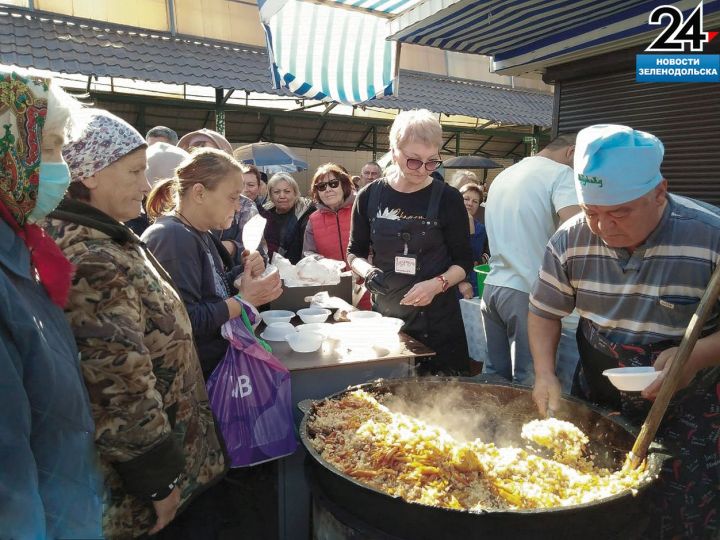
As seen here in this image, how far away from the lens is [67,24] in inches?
321

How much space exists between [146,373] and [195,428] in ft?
1.50

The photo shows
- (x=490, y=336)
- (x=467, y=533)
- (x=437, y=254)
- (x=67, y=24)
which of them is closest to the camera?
(x=467, y=533)

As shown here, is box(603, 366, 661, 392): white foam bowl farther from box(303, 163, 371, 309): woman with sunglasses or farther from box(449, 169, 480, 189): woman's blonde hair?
box(449, 169, 480, 189): woman's blonde hair

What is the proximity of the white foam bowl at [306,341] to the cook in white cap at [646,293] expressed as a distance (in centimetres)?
119

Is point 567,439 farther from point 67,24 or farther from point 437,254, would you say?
point 67,24

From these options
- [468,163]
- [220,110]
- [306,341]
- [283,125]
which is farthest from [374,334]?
[283,125]

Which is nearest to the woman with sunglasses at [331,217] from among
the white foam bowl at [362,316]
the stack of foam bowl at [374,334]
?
the white foam bowl at [362,316]

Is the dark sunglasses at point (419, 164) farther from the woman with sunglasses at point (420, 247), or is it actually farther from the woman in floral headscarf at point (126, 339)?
the woman in floral headscarf at point (126, 339)

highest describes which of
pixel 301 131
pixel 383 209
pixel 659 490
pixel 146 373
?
pixel 301 131

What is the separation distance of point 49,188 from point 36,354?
1.31ft

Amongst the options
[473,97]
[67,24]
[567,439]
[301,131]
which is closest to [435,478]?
[567,439]

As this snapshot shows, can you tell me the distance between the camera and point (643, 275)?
5.65 feet

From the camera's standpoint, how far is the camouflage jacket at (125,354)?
1.35 meters

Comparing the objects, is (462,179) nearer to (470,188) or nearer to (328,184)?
(470,188)
